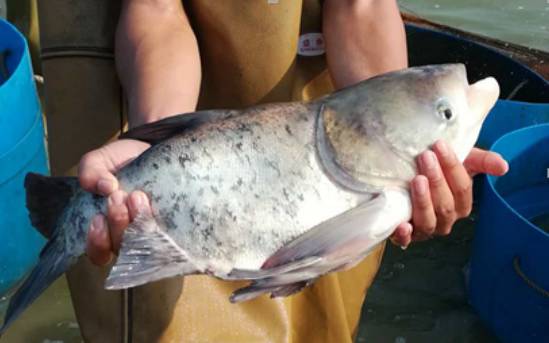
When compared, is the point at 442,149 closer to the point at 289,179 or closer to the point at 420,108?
the point at 420,108

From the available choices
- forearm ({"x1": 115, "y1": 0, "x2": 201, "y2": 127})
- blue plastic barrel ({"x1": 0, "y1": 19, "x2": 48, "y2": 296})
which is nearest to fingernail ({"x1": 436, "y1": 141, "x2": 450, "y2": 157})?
forearm ({"x1": 115, "y1": 0, "x2": 201, "y2": 127})

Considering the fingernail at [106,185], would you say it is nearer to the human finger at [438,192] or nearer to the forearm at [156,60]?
the forearm at [156,60]

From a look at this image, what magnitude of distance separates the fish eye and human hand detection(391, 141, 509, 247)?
0.07 meters

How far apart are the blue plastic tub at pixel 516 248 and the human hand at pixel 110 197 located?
1651mm

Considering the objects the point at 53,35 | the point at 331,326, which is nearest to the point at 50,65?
the point at 53,35

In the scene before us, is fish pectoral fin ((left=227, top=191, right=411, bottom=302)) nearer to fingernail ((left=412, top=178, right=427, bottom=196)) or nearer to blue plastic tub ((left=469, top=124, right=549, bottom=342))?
fingernail ((left=412, top=178, right=427, bottom=196))

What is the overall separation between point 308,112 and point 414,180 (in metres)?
0.33

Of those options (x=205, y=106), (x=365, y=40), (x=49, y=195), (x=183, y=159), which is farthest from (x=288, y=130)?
(x=205, y=106)

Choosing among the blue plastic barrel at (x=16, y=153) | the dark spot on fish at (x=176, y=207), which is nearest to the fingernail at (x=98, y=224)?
the dark spot on fish at (x=176, y=207)

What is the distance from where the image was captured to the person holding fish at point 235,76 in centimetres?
241

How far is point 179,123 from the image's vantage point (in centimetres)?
187

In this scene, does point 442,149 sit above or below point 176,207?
above

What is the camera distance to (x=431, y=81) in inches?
71.9

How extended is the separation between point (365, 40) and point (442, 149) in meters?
0.88
